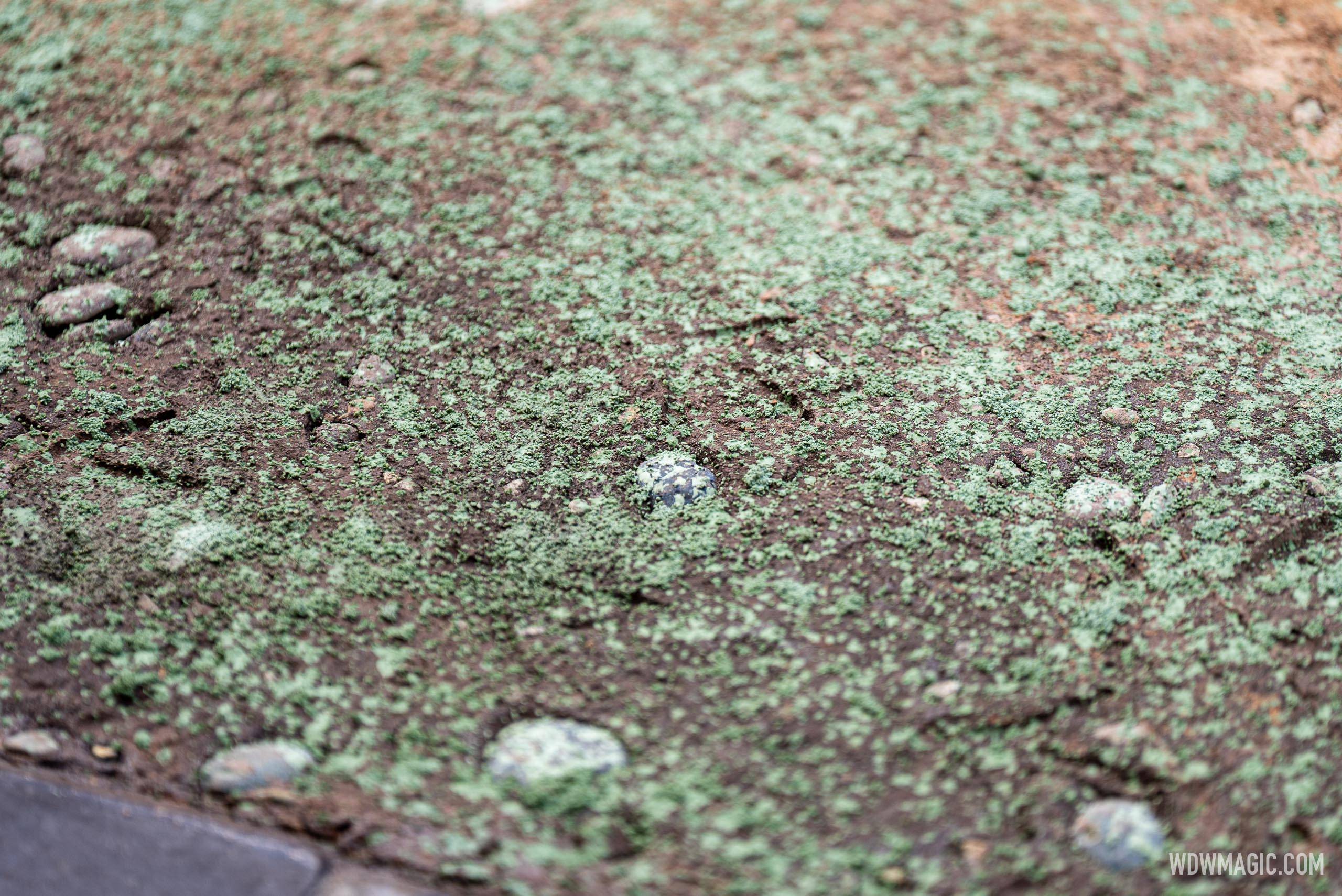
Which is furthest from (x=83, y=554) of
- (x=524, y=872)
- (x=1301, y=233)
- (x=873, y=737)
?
(x=1301, y=233)

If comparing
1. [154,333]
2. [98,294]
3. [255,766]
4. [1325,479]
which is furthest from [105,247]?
[1325,479]

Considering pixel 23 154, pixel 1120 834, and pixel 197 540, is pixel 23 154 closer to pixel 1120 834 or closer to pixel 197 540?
pixel 197 540

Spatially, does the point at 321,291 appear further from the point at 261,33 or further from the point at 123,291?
the point at 261,33

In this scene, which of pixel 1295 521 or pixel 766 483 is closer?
pixel 1295 521

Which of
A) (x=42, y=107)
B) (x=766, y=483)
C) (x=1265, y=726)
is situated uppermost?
(x=42, y=107)

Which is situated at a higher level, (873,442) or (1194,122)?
(1194,122)

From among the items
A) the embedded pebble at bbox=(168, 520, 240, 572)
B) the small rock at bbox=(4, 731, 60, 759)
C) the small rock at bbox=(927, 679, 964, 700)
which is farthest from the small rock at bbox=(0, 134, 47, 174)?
Result: the small rock at bbox=(927, 679, 964, 700)
